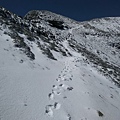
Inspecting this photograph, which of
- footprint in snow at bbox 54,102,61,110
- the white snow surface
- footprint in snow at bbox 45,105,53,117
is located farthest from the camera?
footprint in snow at bbox 54,102,61,110

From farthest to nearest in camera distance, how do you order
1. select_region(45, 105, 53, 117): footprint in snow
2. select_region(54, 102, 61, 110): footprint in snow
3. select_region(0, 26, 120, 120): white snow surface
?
1. select_region(54, 102, 61, 110): footprint in snow
2. select_region(45, 105, 53, 117): footprint in snow
3. select_region(0, 26, 120, 120): white snow surface

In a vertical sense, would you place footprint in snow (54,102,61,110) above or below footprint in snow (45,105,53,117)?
below

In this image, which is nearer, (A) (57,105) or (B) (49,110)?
(B) (49,110)

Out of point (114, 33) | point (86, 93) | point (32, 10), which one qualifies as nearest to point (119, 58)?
point (114, 33)

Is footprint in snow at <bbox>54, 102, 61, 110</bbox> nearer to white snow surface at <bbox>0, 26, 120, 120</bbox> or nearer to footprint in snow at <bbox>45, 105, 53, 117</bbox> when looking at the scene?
white snow surface at <bbox>0, 26, 120, 120</bbox>

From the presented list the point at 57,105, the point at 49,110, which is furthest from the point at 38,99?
the point at 57,105

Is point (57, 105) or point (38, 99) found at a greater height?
point (38, 99)

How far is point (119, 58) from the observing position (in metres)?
26.0

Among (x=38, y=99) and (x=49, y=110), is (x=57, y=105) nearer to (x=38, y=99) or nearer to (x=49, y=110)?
(x=49, y=110)

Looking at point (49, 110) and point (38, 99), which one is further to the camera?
point (38, 99)

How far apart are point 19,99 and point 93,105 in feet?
10.8

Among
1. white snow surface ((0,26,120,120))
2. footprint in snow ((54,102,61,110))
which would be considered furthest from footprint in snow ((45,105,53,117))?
footprint in snow ((54,102,61,110))

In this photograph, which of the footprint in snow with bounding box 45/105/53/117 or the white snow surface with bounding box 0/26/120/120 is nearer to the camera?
the white snow surface with bounding box 0/26/120/120

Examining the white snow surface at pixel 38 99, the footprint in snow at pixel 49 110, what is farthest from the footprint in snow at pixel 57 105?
the footprint in snow at pixel 49 110
